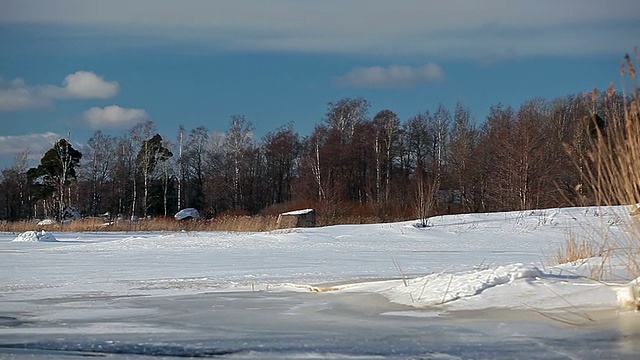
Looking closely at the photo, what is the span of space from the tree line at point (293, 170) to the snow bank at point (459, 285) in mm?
29645

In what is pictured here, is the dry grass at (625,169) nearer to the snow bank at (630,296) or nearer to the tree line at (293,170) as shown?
the snow bank at (630,296)

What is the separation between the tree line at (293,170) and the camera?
44.0 metres

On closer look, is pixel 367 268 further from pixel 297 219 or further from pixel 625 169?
pixel 297 219

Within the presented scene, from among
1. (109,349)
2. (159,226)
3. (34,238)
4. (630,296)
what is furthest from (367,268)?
(159,226)

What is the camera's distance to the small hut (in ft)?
87.3

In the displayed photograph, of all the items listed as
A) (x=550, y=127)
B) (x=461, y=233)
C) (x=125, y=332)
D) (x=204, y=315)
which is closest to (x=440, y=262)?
(x=204, y=315)

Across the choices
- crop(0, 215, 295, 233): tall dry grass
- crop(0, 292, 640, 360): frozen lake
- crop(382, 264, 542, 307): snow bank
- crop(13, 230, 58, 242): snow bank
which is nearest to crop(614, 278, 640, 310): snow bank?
crop(0, 292, 640, 360): frozen lake

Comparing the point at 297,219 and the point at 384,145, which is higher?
the point at 384,145

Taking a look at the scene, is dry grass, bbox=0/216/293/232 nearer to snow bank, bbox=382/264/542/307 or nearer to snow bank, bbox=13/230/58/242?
snow bank, bbox=13/230/58/242

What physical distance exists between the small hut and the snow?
535cm

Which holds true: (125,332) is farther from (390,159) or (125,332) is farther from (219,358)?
(390,159)

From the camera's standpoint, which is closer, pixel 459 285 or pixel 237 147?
pixel 459 285

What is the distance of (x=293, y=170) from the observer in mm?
63219

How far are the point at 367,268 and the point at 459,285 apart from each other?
4612mm
